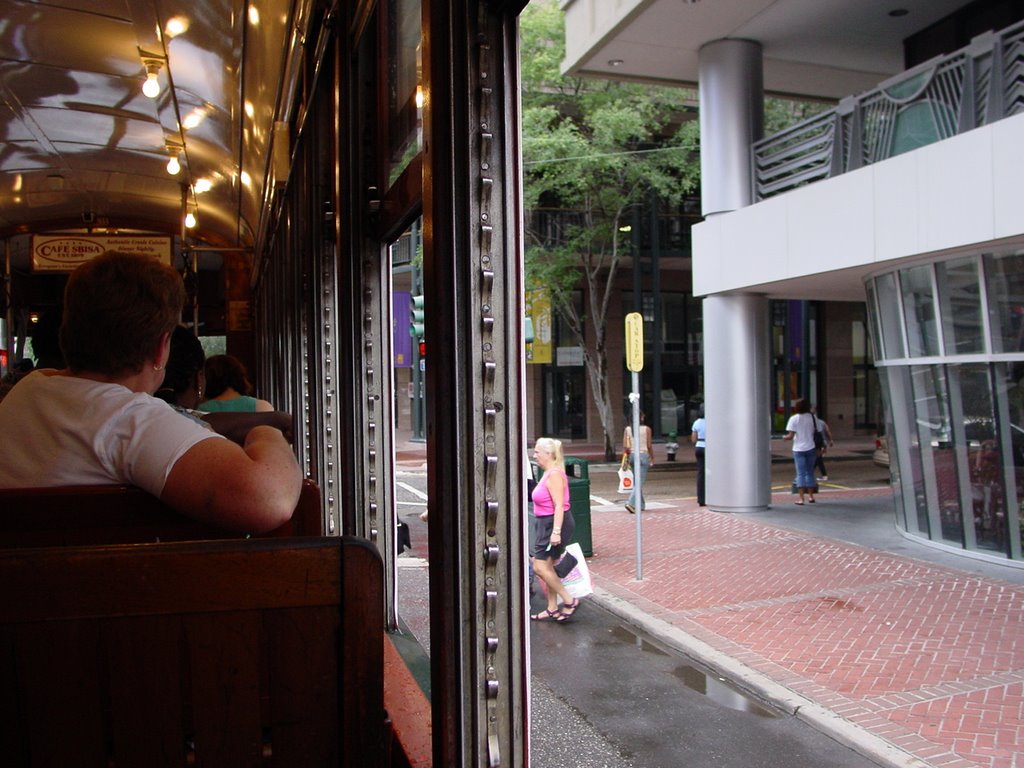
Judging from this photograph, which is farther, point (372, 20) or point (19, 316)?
point (19, 316)

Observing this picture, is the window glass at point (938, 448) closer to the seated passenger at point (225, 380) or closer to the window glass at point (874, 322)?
the window glass at point (874, 322)

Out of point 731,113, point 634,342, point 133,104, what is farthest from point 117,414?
point 731,113

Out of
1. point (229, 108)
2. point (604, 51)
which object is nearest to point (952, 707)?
point (229, 108)

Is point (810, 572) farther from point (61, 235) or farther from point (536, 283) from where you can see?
point (536, 283)

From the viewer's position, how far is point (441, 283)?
2.16 meters

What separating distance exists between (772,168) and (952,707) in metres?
9.55

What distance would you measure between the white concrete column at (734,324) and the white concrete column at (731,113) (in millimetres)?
15

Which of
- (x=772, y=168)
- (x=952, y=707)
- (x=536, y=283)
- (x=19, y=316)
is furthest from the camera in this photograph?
(x=536, y=283)

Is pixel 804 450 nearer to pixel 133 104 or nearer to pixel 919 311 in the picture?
pixel 919 311

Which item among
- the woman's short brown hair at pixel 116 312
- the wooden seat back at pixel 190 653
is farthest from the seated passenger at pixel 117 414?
the wooden seat back at pixel 190 653

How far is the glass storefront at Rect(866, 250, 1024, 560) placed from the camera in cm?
950

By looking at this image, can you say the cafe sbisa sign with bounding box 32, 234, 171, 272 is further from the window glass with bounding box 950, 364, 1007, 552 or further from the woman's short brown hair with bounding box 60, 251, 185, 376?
the window glass with bounding box 950, 364, 1007, 552

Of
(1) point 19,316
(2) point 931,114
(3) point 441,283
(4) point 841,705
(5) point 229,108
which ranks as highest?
(2) point 931,114

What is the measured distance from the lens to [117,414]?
1.83 metres
